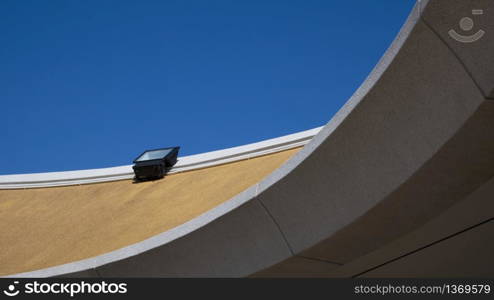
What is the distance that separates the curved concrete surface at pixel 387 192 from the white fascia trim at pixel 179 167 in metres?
7.66

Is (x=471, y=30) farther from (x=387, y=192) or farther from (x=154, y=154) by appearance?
(x=154, y=154)

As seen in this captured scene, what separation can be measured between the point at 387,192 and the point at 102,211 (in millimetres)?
9116

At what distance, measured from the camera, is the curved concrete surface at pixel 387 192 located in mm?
4820

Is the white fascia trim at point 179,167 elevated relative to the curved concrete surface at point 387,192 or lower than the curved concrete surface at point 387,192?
elevated

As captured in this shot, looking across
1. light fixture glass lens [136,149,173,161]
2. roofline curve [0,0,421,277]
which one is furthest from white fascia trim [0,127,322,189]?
roofline curve [0,0,421,277]

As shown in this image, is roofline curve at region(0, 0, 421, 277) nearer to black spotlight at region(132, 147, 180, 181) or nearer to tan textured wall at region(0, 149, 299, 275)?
tan textured wall at region(0, 149, 299, 275)

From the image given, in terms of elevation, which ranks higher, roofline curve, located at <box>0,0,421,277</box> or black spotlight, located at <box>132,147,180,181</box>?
black spotlight, located at <box>132,147,180,181</box>

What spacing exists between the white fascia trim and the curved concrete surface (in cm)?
766

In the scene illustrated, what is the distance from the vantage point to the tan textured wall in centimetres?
1118

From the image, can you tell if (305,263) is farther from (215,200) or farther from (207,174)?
(207,174)

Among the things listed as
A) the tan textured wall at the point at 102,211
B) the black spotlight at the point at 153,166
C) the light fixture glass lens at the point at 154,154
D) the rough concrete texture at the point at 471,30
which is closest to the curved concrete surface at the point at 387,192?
the rough concrete texture at the point at 471,30

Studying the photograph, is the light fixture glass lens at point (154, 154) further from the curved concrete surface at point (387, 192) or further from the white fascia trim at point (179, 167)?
the curved concrete surface at point (387, 192)

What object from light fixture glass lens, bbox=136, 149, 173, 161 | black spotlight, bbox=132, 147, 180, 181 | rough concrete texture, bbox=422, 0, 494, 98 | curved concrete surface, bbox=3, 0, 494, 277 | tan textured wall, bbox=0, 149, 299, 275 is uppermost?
light fixture glass lens, bbox=136, 149, 173, 161

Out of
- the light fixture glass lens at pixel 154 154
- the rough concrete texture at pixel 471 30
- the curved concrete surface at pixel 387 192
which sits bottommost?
the curved concrete surface at pixel 387 192
